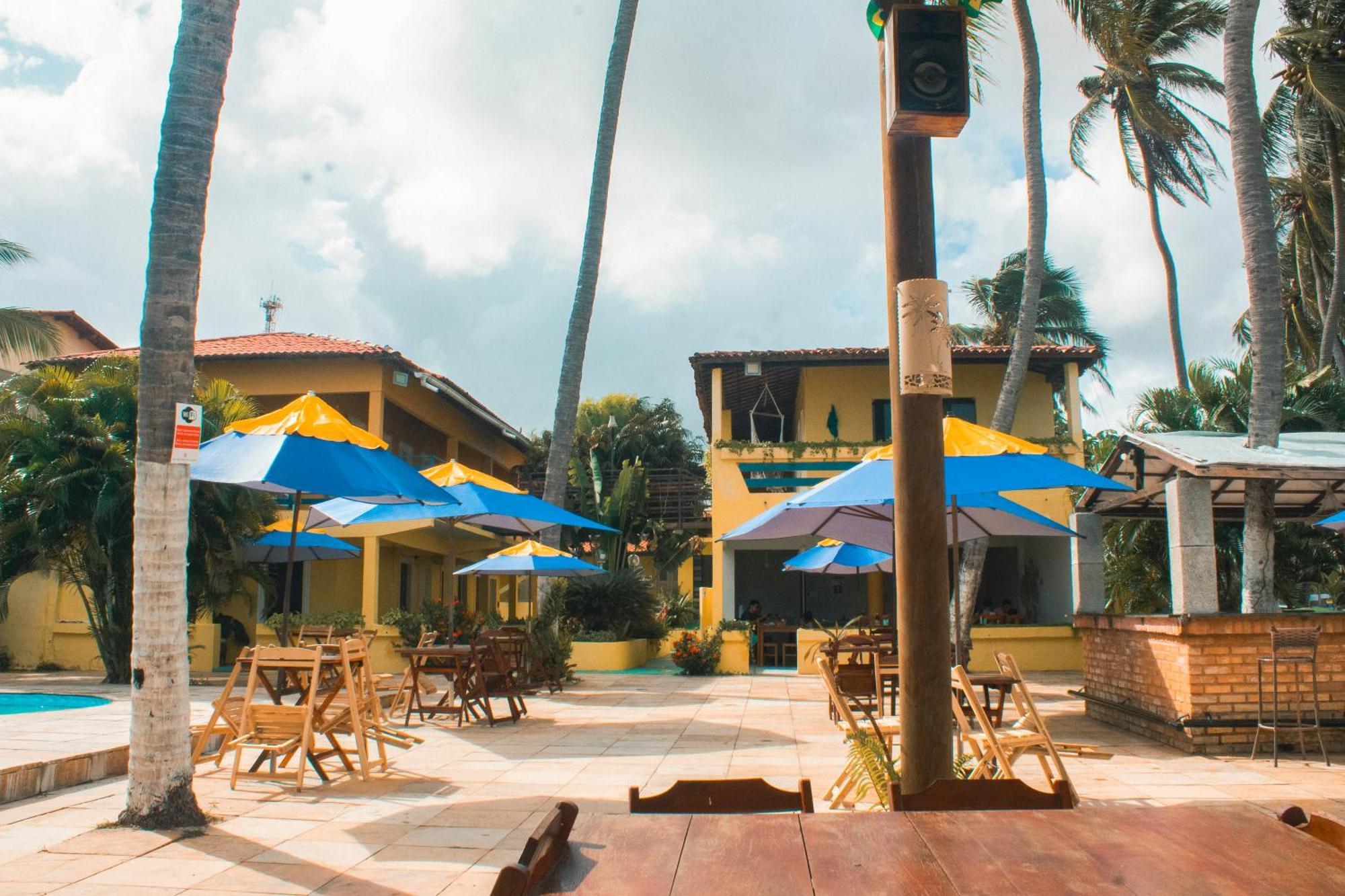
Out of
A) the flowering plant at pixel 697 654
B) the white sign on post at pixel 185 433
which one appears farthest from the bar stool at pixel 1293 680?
the flowering plant at pixel 697 654

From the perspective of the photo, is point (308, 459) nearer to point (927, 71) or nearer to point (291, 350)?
point (927, 71)

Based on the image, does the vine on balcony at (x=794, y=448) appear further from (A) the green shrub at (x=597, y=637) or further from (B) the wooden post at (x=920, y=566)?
(B) the wooden post at (x=920, y=566)

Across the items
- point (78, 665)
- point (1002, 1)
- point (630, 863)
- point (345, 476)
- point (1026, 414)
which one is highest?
point (1002, 1)

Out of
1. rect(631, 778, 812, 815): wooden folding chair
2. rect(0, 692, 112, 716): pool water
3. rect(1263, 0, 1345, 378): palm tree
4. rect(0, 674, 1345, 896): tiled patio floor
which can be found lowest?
rect(0, 692, 112, 716): pool water

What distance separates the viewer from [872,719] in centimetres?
613

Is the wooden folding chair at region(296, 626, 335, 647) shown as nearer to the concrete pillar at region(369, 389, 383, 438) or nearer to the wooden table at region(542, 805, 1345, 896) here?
the concrete pillar at region(369, 389, 383, 438)

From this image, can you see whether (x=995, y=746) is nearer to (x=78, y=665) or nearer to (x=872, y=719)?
(x=872, y=719)

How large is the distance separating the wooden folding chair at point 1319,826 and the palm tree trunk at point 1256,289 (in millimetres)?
7762

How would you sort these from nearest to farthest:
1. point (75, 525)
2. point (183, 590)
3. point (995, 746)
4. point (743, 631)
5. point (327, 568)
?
point (995, 746) → point (183, 590) → point (75, 525) → point (743, 631) → point (327, 568)

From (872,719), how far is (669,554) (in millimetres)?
22978

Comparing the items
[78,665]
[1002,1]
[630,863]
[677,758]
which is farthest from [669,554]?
[630,863]

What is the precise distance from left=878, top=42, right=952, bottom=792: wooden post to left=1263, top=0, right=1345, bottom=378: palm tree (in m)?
14.7

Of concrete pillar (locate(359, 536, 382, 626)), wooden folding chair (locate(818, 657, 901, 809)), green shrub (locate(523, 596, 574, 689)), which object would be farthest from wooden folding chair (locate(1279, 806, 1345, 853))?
concrete pillar (locate(359, 536, 382, 626))

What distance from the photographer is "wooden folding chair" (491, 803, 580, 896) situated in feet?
6.35
